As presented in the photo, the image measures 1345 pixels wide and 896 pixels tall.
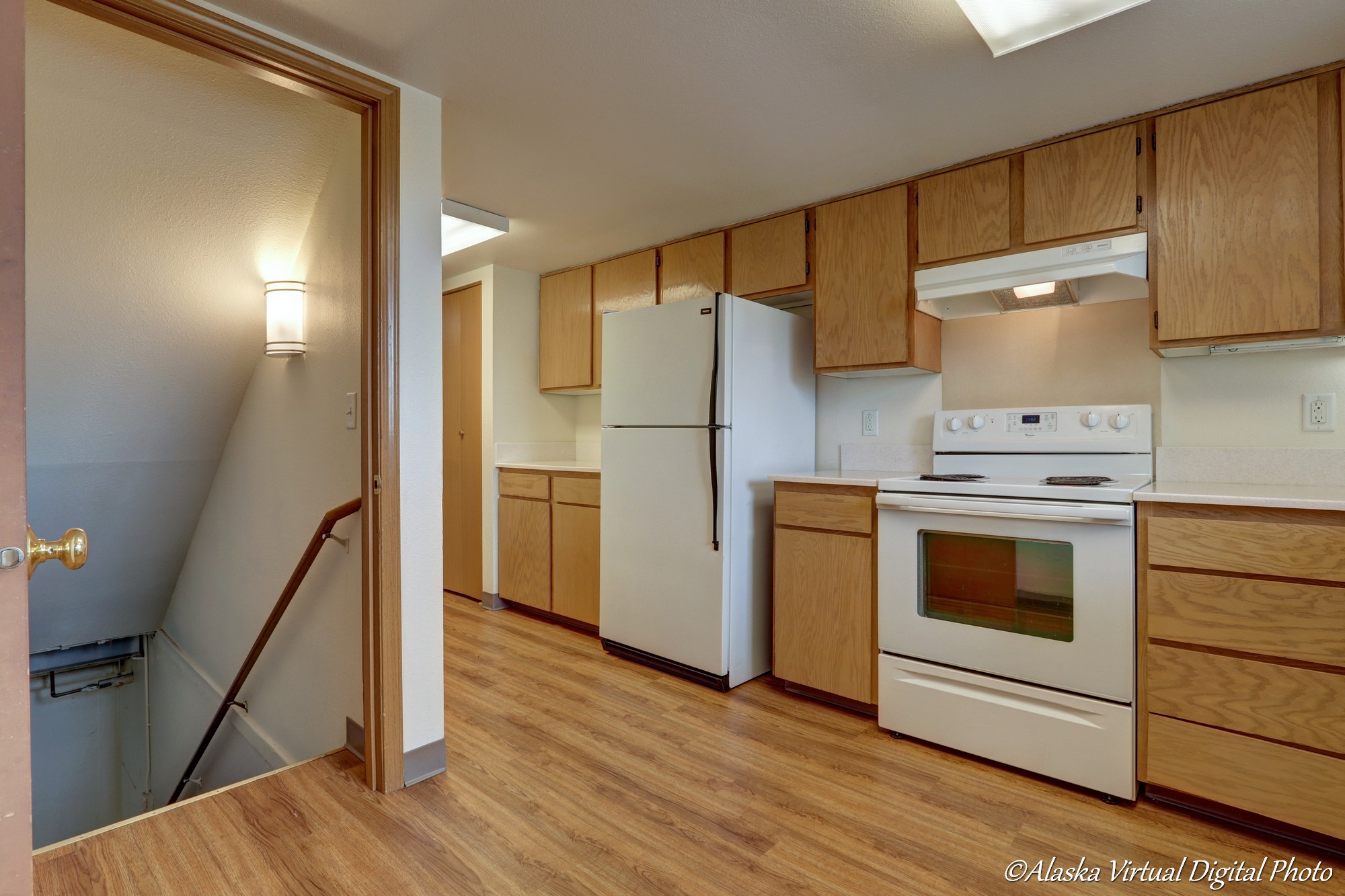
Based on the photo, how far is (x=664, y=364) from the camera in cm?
303

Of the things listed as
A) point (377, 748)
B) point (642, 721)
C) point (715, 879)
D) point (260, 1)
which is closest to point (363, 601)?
point (377, 748)

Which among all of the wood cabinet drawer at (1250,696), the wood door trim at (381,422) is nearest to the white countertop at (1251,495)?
the wood cabinet drawer at (1250,696)

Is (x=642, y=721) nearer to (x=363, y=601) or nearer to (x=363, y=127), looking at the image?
(x=363, y=601)

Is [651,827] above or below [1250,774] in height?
below

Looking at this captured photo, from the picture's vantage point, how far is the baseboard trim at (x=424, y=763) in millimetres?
2072

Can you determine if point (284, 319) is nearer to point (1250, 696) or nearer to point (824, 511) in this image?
point (824, 511)

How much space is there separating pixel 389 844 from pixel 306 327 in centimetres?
174

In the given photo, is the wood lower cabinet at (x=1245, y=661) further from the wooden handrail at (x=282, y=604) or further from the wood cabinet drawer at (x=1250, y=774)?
the wooden handrail at (x=282, y=604)

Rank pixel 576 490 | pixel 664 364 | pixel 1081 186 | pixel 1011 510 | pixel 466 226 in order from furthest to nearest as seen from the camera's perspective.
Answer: pixel 576 490 < pixel 466 226 < pixel 664 364 < pixel 1081 186 < pixel 1011 510

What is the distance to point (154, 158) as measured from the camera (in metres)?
2.16

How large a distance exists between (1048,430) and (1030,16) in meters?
1.43

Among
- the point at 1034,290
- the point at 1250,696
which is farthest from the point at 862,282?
the point at 1250,696

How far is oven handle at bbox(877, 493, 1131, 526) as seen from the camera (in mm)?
1959

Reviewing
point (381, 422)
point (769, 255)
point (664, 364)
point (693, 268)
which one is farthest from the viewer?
point (693, 268)
